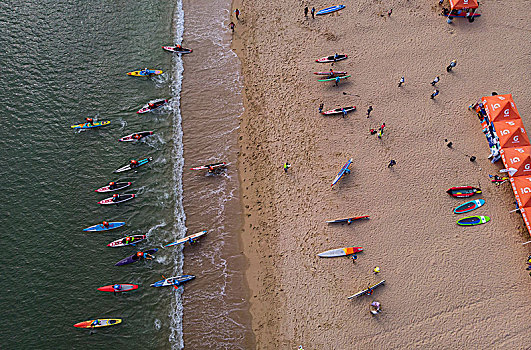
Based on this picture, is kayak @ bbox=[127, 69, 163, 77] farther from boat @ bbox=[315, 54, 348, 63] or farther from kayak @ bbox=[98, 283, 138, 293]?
kayak @ bbox=[98, 283, 138, 293]

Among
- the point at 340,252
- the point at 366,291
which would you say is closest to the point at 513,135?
the point at 340,252

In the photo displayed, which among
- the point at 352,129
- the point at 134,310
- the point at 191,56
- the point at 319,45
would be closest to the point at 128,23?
the point at 191,56

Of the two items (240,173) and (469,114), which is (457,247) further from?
(240,173)

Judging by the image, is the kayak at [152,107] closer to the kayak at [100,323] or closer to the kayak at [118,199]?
the kayak at [118,199]

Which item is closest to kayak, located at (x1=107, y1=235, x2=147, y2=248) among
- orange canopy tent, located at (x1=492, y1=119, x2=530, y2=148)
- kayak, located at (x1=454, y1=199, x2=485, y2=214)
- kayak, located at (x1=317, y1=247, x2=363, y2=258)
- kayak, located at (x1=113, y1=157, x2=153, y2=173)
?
kayak, located at (x1=113, y1=157, x2=153, y2=173)

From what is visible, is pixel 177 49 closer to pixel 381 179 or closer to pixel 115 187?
pixel 115 187

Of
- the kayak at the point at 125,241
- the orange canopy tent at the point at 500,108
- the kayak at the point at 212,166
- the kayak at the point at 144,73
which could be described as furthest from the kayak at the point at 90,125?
the orange canopy tent at the point at 500,108

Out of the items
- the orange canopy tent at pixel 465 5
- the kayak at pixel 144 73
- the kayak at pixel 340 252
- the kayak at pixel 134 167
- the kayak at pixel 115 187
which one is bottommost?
the kayak at pixel 340 252
